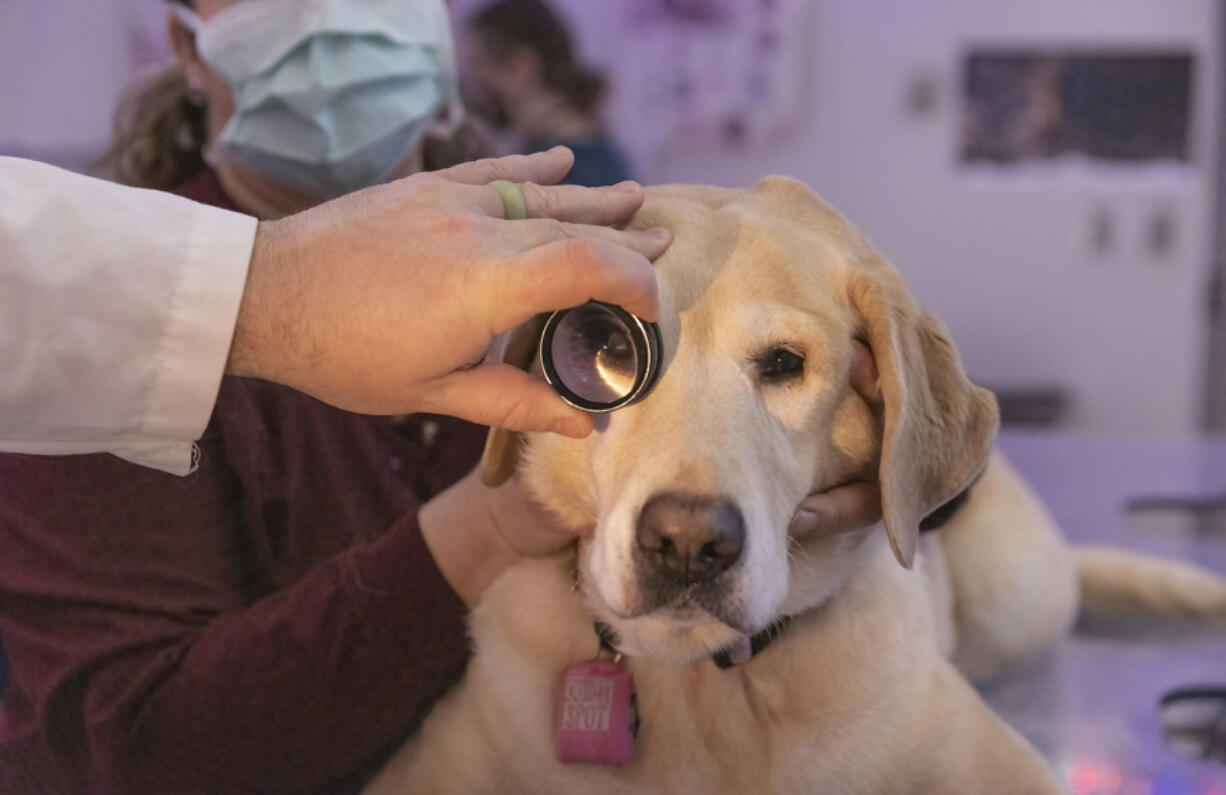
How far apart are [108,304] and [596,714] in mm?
645

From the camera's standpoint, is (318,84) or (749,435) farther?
(318,84)

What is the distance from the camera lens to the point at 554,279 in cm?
80

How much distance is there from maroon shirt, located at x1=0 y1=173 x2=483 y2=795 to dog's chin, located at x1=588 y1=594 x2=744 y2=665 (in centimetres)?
19

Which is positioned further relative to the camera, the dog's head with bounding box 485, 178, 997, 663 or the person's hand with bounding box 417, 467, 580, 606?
the person's hand with bounding box 417, 467, 580, 606

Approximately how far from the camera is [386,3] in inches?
60.9

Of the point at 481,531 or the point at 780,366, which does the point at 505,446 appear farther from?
the point at 780,366

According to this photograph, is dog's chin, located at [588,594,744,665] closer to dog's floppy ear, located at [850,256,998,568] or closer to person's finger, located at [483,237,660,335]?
dog's floppy ear, located at [850,256,998,568]

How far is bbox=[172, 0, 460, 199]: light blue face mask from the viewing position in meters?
1.51

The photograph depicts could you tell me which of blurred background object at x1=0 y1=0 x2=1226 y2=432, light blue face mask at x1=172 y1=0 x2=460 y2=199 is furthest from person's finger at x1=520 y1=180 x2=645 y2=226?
blurred background object at x1=0 y1=0 x2=1226 y2=432

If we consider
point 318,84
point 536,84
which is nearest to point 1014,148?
point 536,84

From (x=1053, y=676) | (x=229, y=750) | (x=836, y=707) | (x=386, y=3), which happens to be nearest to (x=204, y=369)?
(x=229, y=750)

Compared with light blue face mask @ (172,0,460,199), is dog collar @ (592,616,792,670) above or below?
below

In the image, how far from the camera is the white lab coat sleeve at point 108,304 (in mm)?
807

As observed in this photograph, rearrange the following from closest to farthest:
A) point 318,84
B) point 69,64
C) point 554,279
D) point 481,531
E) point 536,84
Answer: point 554,279, point 481,531, point 318,84, point 69,64, point 536,84
